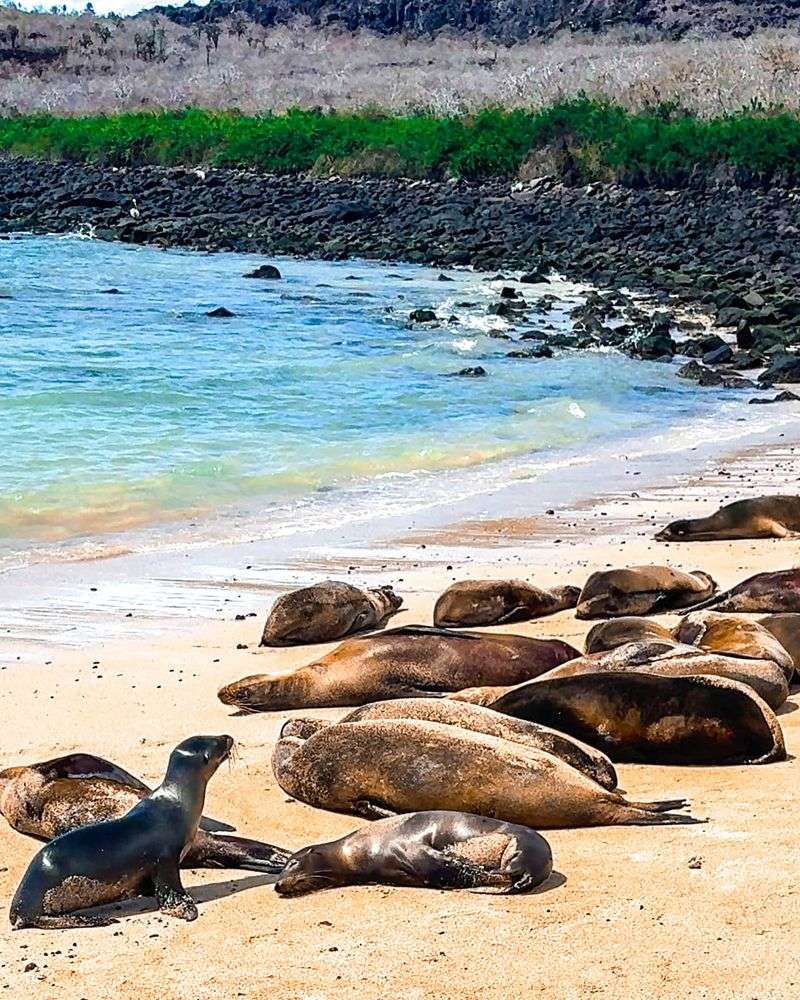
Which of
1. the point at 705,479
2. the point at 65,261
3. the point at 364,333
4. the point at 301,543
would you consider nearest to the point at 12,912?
the point at 301,543

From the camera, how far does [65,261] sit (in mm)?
30922

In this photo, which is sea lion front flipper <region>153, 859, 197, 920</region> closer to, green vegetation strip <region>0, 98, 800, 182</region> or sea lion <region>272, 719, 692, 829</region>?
sea lion <region>272, 719, 692, 829</region>

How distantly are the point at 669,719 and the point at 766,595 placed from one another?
2.20 metres

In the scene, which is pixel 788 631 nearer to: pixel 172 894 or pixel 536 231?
pixel 172 894

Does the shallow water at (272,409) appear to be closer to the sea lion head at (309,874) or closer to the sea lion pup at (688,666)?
the sea lion pup at (688,666)

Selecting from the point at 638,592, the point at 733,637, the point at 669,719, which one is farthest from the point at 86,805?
the point at 638,592

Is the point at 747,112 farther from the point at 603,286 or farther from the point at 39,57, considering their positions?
the point at 39,57

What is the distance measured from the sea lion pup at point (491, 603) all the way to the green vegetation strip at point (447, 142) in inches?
1099

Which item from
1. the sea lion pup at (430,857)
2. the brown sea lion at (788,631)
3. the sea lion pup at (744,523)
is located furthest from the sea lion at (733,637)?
the sea lion pup at (744,523)

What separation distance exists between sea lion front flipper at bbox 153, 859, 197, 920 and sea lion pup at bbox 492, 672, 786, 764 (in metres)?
1.56

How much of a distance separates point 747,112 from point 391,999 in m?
36.9

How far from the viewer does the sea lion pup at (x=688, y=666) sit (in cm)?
560

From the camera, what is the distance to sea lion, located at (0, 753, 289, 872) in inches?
172

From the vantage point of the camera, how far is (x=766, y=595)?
716cm
